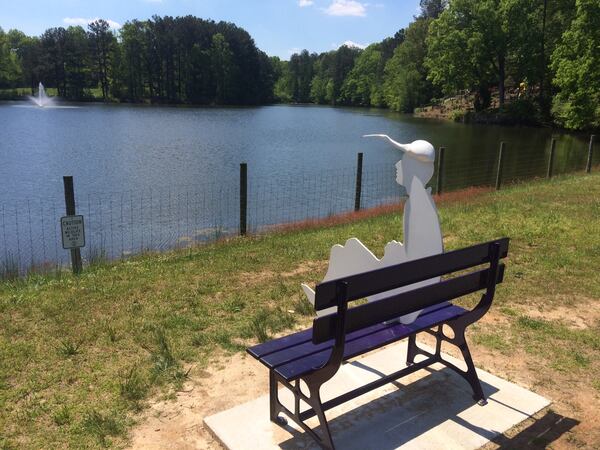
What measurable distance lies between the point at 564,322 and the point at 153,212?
11.3 meters

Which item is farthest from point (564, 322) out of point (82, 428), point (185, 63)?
point (185, 63)

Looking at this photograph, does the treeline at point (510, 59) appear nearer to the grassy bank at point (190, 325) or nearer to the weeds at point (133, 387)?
the grassy bank at point (190, 325)

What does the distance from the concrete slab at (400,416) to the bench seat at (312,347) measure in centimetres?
48

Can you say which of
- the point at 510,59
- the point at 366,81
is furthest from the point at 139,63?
the point at 510,59

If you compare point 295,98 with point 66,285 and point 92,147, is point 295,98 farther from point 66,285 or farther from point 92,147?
point 66,285

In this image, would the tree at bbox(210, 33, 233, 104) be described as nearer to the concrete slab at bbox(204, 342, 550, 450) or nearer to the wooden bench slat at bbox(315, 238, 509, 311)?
the concrete slab at bbox(204, 342, 550, 450)

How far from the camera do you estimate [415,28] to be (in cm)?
7381

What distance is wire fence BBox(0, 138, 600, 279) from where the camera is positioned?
10617mm

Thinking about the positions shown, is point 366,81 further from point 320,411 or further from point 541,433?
point 320,411

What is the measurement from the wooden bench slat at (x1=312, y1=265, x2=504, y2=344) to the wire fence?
6.33 metres

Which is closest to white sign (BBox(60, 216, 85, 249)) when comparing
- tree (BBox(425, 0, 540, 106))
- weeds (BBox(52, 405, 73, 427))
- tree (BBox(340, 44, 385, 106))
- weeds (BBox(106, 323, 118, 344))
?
weeds (BBox(106, 323, 118, 344))

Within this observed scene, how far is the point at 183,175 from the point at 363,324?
1817cm

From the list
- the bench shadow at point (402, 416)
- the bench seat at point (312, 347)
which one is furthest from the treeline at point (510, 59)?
the bench seat at point (312, 347)

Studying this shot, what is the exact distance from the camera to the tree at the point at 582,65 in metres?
32.3
